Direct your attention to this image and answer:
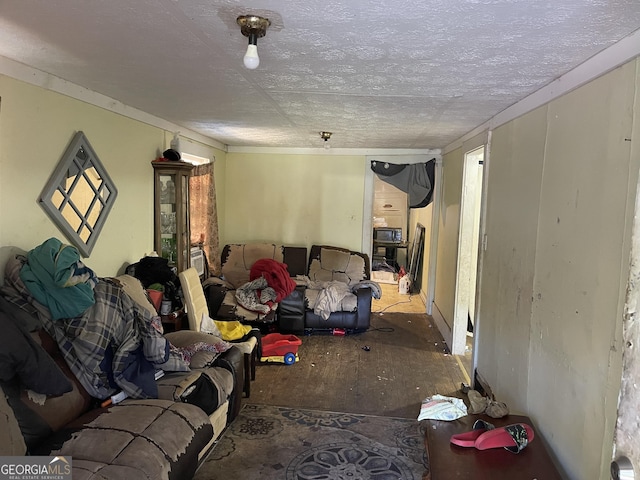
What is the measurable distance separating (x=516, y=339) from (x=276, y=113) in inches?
90.2

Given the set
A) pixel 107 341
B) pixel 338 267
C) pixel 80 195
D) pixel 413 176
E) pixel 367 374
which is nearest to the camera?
pixel 107 341

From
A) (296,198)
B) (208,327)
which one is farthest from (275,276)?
(296,198)

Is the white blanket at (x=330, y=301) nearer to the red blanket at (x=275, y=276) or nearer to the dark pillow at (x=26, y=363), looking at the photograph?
the red blanket at (x=275, y=276)

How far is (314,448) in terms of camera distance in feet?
8.75

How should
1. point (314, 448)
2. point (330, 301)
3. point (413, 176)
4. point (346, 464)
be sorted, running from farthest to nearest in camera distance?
point (413, 176), point (330, 301), point (314, 448), point (346, 464)

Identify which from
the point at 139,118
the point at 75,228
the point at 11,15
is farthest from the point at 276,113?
the point at 11,15

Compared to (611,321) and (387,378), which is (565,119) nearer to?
(611,321)

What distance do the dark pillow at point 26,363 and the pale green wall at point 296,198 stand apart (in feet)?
13.3

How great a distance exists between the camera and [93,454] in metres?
1.81

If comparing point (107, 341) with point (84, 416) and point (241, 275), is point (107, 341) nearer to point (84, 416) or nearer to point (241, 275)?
point (84, 416)

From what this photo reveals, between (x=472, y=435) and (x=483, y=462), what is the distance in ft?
0.54

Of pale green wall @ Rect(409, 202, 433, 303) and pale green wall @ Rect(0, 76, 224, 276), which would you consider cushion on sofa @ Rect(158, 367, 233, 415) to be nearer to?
pale green wall @ Rect(0, 76, 224, 276)

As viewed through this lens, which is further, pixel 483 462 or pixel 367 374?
pixel 367 374

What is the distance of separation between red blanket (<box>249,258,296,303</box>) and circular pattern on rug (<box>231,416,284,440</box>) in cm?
176
